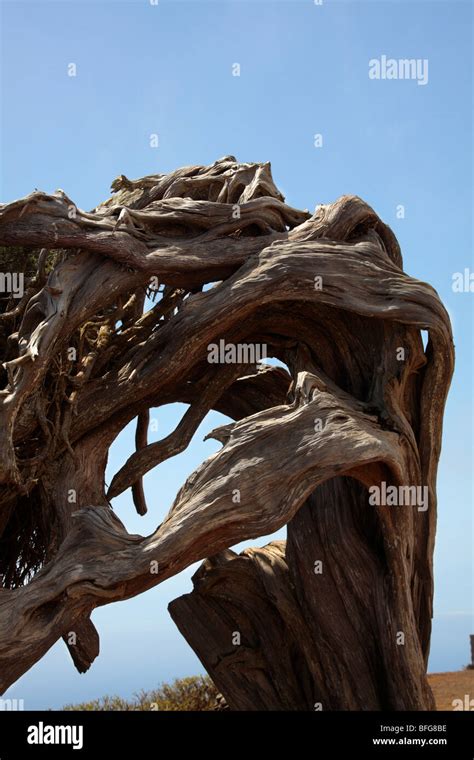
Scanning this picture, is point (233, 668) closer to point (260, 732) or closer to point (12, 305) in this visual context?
point (260, 732)

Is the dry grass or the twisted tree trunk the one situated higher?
the twisted tree trunk

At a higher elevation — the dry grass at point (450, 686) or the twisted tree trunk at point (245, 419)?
the twisted tree trunk at point (245, 419)

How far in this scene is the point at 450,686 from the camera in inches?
575

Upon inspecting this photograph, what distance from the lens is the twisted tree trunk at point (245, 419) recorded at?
27.8 ft

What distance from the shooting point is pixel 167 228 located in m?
9.95

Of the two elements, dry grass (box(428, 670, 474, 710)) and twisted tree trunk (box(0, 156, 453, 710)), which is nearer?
twisted tree trunk (box(0, 156, 453, 710))

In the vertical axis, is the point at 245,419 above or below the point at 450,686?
above

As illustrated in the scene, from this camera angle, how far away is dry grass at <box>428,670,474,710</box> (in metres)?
13.4

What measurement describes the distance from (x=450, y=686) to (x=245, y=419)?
26.3ft

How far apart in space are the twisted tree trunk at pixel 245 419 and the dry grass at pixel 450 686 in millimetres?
3580

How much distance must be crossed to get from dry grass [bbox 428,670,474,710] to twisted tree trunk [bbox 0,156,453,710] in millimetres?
3580

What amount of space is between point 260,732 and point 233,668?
175cm

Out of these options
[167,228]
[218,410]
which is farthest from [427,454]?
[167,228]

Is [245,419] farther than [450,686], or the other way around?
[450,686]
